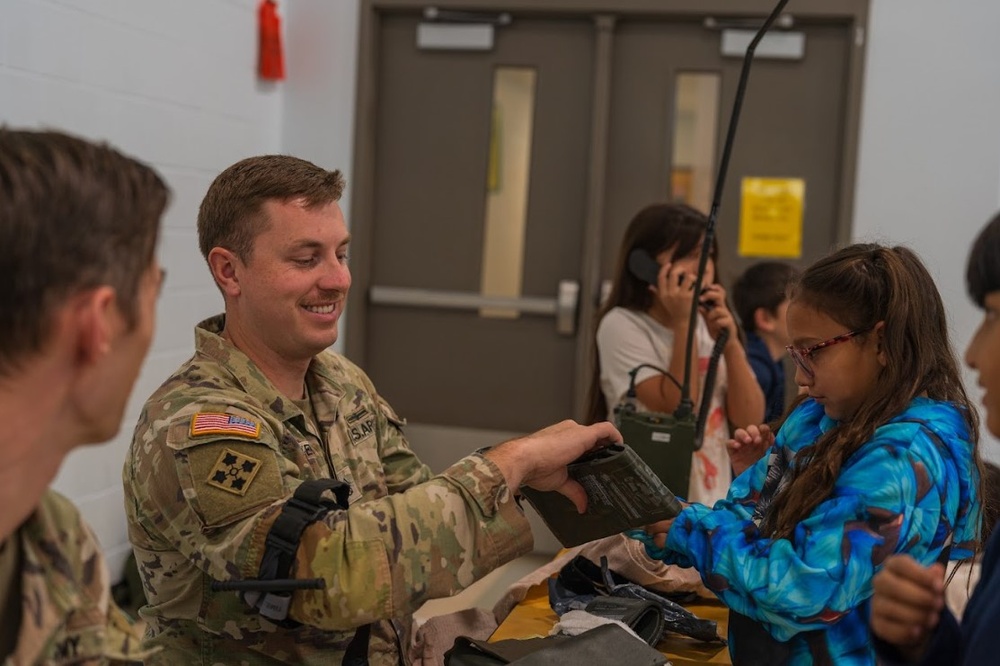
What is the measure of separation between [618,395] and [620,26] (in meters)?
2.51

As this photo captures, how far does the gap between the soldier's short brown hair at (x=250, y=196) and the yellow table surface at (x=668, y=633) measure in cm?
79

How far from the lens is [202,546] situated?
151 cm

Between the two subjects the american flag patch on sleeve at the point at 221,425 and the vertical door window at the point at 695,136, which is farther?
the vertical door window at the point at 695,136

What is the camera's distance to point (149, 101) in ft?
12.9

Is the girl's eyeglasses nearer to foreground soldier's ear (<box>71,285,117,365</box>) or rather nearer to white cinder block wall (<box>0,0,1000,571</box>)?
foreground soldier's ear (<box>71,285,117,365</box>)

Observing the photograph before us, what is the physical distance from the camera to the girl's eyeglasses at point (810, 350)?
5.63 feet

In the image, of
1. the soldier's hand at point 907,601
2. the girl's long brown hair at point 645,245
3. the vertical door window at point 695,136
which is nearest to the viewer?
the soldier's hand at point 907,601

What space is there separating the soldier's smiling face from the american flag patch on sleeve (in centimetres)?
28

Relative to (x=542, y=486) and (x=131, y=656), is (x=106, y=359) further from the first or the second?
(x=542, y=486)

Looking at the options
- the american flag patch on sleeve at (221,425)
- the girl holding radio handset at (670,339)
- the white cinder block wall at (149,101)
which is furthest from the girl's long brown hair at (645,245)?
the white cinder block wall at (149,101)

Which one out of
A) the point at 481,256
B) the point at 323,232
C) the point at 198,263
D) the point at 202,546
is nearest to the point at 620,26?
the point at 481,256

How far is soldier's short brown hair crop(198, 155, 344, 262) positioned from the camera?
1.80 m

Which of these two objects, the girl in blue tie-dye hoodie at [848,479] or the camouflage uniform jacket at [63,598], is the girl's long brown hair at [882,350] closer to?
the girl in blue tie-dye hoodie at [848,479]

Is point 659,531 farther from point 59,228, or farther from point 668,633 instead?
point 59,228
